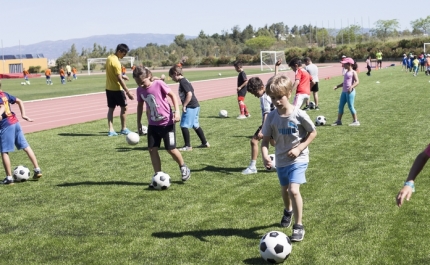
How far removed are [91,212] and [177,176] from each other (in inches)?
93.6

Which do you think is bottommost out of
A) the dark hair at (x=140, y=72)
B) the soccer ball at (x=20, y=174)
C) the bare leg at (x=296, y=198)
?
the soccer ball at (x=20, y=174)

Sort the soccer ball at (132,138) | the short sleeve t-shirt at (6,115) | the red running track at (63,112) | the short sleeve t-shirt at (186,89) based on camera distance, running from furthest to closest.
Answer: the red running track at (63,112) → the soccer ball at (132,138) → the short sleeve t-shirt at (186,89) → the short sleeve t-shirt at (6,115)

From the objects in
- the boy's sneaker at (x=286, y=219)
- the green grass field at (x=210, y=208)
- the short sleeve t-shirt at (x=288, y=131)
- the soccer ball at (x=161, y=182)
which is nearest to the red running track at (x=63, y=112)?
the green grass field at (x=210, y=208)

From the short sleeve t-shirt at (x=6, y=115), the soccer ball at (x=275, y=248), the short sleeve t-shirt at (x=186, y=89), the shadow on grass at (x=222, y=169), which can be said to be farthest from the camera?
the short sleeve t-shirt at (x=186, y=89)

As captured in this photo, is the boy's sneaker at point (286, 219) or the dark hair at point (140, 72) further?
the dark hair at point (140, 72)

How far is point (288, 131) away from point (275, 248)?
131cm

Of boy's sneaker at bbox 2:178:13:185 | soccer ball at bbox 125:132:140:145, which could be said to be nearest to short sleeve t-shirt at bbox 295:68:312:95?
soccer ball at bbox 125:132:140:145

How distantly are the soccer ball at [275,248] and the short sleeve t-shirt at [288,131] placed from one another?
0.91 m

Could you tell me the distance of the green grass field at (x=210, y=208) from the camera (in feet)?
18.7

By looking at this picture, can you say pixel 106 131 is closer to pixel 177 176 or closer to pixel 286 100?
pixel 177 176

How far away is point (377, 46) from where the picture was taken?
87.8 meters

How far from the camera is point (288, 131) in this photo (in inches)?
230

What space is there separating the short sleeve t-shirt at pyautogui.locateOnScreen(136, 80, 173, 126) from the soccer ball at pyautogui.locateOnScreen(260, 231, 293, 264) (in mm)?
3766

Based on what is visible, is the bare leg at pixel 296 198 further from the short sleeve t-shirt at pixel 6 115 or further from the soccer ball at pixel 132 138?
the soccer ball at pixel 132 138
